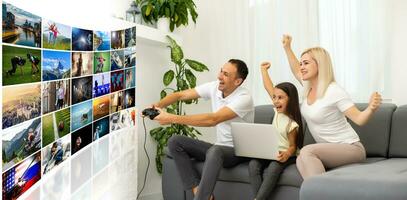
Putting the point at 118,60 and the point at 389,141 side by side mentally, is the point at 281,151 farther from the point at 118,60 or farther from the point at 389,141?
the point at 118,60

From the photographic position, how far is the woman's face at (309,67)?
347 cm

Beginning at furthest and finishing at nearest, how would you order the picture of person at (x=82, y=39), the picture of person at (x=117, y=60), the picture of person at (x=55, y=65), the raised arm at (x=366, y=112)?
the raised arm at (x=366, y=112)
the picture of person at (x=117, y=60)
the picture of person at (x=82, y=39)
the picture of person at (x=55, y=65)

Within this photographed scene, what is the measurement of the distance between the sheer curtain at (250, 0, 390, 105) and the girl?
1057 millimetres

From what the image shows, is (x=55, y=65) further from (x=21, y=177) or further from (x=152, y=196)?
(x=152, y=196)

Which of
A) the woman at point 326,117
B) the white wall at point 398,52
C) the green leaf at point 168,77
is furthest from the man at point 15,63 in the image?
the white wall at point 398,52

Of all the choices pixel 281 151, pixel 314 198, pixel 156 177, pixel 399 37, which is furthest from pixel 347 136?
pixel 156 177

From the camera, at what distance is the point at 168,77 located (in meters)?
4.56

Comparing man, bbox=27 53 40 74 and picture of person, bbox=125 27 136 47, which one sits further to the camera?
picture of person, bbox=125 27 136 47

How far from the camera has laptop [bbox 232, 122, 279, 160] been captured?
3441 mm

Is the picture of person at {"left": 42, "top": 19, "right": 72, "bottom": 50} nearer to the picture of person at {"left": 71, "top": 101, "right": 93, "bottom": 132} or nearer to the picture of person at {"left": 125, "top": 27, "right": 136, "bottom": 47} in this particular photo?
the picture of person at {"left": 71, "top": 101, "right": 93, "bottom": 132}

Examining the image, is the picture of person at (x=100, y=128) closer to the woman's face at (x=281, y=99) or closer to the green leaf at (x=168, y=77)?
the woman's face at (x=281, y=99)

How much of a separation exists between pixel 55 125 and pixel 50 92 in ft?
0.54

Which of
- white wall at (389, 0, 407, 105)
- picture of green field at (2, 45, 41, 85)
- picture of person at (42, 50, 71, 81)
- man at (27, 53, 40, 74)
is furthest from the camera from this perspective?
white wall at (389, 0, 407, 105)

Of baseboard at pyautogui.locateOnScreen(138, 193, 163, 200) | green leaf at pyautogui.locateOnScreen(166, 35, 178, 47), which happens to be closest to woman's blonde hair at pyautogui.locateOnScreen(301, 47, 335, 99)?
green leaf at pyautogui.locateOnScreen(166, 35, 178, 47)
